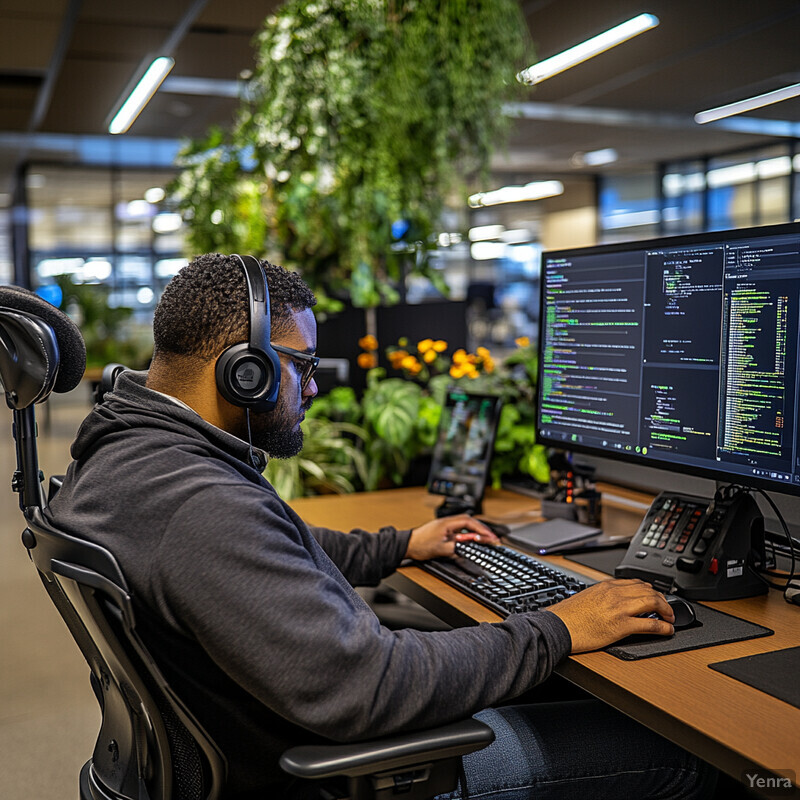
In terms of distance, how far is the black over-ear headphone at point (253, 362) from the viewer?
40.9 inches

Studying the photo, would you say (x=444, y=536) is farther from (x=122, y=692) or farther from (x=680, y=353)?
Answer: (x=122, y=692)

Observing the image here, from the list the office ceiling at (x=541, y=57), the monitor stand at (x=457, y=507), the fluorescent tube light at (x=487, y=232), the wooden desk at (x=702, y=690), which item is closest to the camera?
the wooden desk at (x=702, y=690)

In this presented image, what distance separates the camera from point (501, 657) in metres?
1.01

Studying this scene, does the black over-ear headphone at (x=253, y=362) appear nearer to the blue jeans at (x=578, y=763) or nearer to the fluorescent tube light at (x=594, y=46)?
the blue jeans at (x=578, y=763)

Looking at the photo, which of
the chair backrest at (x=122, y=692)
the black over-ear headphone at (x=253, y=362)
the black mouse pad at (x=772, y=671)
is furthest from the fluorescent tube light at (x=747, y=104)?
the chair backrest at (x=122, y=692)

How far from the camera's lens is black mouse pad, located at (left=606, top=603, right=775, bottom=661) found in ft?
3.59

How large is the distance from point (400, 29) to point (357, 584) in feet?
7.46

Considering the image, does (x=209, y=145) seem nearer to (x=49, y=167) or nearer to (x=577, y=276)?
(x=577, y=276)

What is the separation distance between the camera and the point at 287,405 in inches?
45.8

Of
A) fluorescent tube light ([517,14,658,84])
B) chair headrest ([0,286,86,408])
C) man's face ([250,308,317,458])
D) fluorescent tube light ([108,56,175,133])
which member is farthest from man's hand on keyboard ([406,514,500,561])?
fluorescent tube light ([108,56,175,133])

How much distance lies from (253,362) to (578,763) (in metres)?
0.72

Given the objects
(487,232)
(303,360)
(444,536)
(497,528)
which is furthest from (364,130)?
(487,232)

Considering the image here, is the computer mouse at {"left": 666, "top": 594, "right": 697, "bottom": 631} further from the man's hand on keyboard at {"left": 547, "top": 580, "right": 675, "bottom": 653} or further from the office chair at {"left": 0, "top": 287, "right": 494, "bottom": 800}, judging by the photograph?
the office chair at {"left": 0, "top": 287, "right": 494, "bottom": 800}

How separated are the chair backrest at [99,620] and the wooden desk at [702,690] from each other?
1.53 ft
